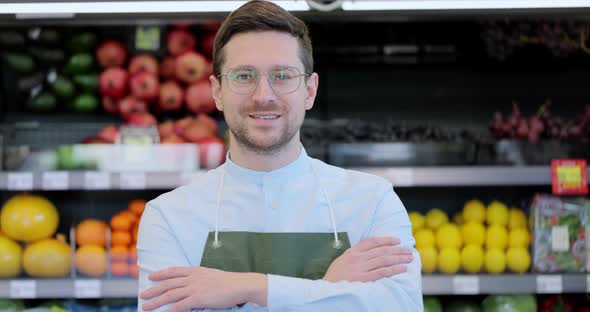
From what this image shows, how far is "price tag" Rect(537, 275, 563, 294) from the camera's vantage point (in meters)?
2.77

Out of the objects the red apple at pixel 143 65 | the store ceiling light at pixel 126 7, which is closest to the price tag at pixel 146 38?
the red apple at pixel 143 65

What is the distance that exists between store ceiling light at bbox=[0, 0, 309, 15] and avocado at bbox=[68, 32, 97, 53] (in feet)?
2.04

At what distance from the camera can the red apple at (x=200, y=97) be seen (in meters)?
3.19

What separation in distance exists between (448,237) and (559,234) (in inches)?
18.1

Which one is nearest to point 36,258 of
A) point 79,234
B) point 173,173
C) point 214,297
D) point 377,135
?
point 79,234

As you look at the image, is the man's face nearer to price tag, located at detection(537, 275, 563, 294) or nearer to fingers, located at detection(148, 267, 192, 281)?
fingers, located at detection(148, 267, 192, 281)

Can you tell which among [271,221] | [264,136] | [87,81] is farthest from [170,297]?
[87,81]

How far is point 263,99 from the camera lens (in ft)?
4.78

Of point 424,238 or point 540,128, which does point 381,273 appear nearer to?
point 424,238

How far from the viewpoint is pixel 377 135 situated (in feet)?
9.57

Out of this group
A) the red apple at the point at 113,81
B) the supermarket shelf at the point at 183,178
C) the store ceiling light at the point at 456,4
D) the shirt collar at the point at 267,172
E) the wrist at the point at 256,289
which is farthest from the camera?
the red apple at the point at 113,81

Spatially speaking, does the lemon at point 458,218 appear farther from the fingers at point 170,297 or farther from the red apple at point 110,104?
the fingers at point 170,297

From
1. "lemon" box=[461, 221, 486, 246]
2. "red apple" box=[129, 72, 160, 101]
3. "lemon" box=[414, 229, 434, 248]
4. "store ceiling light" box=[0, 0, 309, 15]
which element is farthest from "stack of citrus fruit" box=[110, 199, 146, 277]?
"lemon" box=[461, 221, 486, 246]

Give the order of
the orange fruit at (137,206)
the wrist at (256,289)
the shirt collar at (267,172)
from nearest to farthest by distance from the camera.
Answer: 1. the wrist at (256,289)
2. the shirt collar at (267,172)
3. the orange fruit at (137,206)
